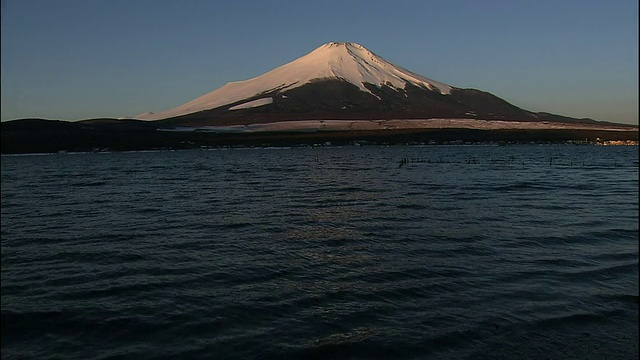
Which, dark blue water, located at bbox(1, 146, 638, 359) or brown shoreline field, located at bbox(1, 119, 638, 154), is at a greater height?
brown shoreline field, located at bbox(1, 119, 638, 154)

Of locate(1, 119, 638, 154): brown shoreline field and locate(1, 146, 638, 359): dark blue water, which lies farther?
locate(1, 119, 638, 154): brown shoreline field

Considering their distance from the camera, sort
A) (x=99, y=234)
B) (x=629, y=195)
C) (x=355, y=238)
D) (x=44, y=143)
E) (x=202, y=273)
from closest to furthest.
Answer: (x=202, y=273)
(x=355, y=238)
(x=99, y=234)
(x=629, y=195)
(x=44, y=143)

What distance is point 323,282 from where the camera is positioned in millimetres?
15055

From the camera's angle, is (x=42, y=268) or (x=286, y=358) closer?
(x=286, y=358)

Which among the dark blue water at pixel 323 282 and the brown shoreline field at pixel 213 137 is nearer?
the dark blue water at pixel 323 282

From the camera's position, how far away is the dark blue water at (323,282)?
35.4 ft

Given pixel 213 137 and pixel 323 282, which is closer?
pixel 323 282

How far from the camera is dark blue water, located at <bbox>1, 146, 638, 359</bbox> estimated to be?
10.8 m

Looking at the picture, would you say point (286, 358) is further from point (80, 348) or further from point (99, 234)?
point (99, 234)

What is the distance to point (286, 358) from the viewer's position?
→ 10156 mm

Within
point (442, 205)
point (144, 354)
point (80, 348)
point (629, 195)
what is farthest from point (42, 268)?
point (629, 195)

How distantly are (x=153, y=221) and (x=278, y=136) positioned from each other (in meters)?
153

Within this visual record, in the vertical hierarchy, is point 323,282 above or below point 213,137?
below

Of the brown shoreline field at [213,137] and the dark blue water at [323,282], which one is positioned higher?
the brown shoreline field at [213,137]
